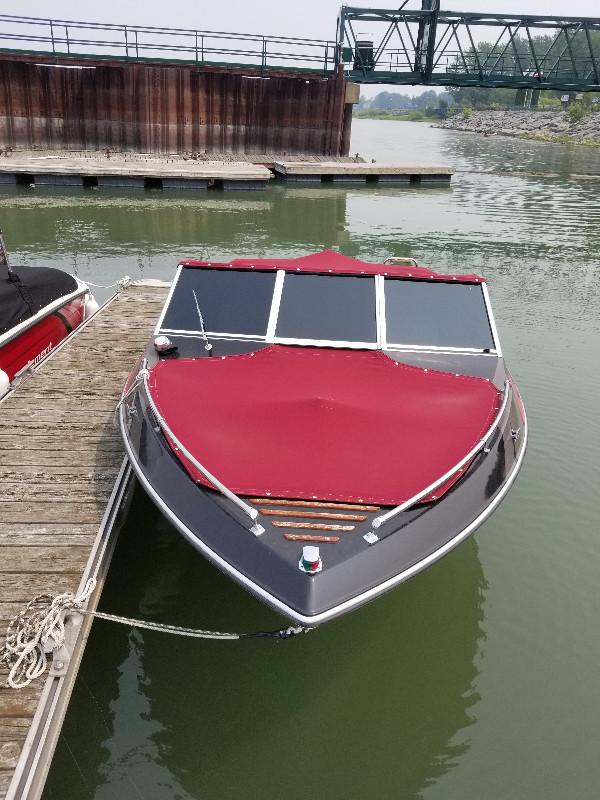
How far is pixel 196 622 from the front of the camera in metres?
5.38

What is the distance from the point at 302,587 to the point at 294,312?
3550mm

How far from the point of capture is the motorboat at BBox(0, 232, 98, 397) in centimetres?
857

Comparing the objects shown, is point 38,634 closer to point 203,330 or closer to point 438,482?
point 438,482

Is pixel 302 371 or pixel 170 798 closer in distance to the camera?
pixel 170 798

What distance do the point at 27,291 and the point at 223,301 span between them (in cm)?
428

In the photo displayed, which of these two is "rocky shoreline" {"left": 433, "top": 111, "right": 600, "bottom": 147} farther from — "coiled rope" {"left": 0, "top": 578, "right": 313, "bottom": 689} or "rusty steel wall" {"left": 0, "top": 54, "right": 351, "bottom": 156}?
"coiled rope" {"left": 0, "top": 578, "right": 313, "bottom": 689}

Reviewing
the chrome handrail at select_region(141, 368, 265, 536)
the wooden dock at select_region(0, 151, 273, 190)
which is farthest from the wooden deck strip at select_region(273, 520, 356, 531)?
the wooden dock at select_region(0, 151, 273, 190)

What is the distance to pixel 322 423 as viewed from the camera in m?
4.93

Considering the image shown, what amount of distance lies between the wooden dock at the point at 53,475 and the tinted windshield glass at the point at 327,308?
234 centimetres

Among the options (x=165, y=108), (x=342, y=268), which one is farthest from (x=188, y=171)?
(x=342, y=268)

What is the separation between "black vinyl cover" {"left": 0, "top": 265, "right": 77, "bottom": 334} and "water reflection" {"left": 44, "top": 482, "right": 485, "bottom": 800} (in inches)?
182

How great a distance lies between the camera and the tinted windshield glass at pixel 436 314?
644 centimetres

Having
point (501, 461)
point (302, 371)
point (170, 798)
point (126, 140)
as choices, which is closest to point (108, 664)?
point (170, 798)

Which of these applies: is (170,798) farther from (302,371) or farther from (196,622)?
(302,371)
